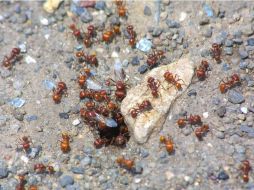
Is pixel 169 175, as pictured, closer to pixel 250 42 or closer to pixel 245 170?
pixel 245 170

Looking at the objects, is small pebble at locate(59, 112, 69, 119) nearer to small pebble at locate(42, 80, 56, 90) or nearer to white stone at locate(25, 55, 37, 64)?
small pebble at locate(42, 80, 56, 90)

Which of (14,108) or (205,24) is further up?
(205,24)

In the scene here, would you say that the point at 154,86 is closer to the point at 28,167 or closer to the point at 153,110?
the point at 153,110

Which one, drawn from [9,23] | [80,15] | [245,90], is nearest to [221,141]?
[245,90]

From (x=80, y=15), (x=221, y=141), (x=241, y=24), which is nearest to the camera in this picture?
(x=221, y=141)

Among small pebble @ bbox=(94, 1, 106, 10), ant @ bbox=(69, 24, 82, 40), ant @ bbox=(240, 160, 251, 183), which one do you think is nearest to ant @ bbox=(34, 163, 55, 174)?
ant @ bbox=(69, 24, 82, 40)

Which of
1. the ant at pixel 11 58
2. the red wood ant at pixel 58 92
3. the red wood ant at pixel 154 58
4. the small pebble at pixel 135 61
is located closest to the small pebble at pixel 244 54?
the red wood ant at pixel 154 58

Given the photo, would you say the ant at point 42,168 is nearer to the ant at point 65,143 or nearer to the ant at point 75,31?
the ant at point 65,143
